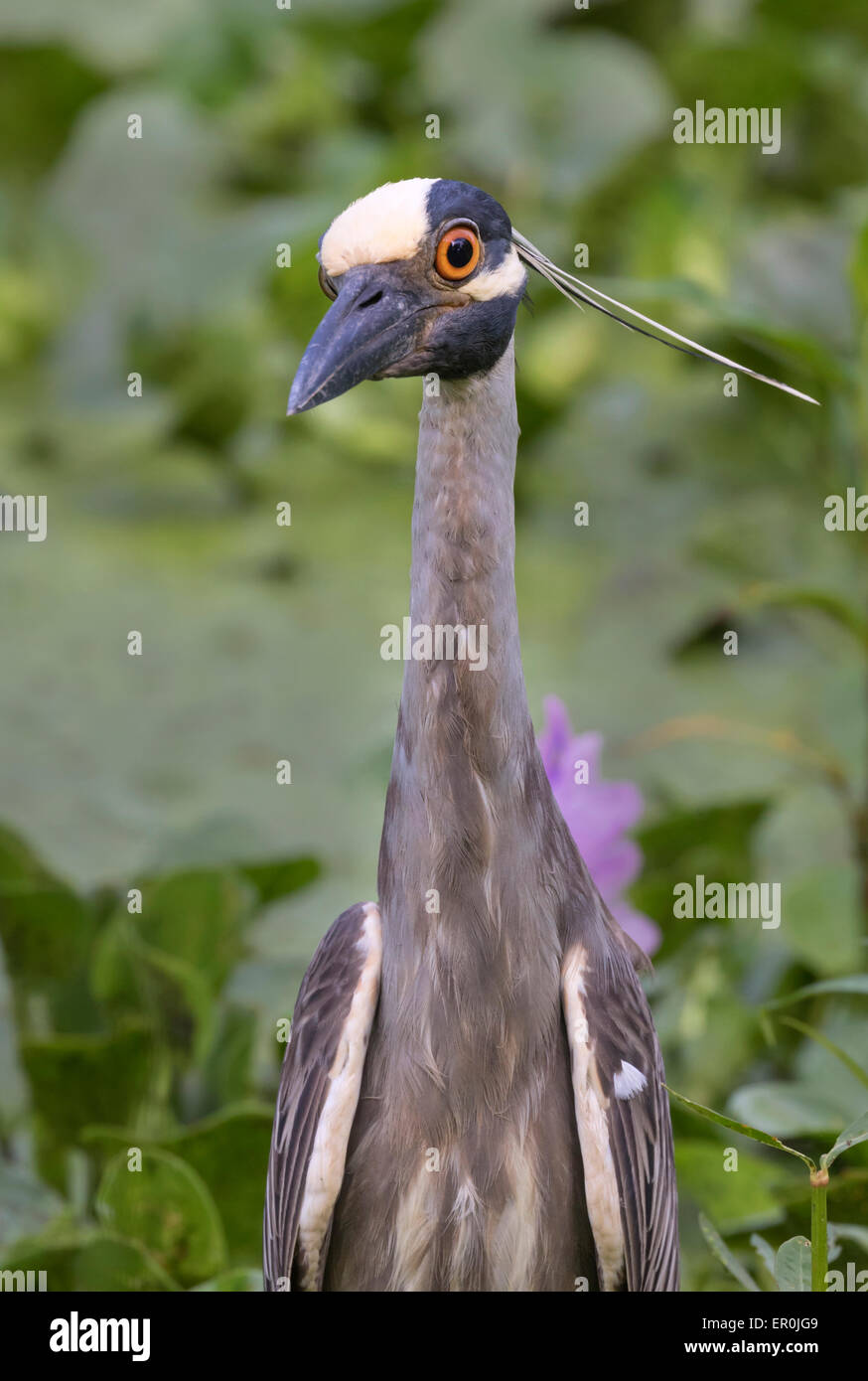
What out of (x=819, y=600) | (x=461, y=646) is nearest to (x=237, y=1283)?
(x=461, y=646)

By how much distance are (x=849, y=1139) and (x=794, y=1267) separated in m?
0.15

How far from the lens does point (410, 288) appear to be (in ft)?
3.81

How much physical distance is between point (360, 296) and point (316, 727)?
1607 millimetres

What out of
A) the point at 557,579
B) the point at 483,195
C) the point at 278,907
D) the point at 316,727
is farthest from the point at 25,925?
the point at 557,579

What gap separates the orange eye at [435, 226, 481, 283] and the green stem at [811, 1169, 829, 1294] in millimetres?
680

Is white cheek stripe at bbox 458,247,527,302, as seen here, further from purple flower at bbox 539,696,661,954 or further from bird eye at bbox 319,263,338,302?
purple flower at bbox 539,696,661,954

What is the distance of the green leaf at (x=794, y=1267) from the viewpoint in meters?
1.33

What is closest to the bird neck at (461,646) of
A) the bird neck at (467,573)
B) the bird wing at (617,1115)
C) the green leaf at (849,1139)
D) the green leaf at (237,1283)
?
the bird neck at (467,573)

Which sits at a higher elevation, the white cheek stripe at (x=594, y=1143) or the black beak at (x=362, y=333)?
the black beak at (x=362, y=333)

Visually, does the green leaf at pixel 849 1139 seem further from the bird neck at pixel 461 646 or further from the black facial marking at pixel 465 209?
the black facial marking at pixel 465 209

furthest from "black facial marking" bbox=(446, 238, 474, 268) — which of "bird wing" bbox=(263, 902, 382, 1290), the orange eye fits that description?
"bird wing" bbox=(263, 902, 382, 1290)

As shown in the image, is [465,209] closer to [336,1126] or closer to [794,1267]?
[336,1126]

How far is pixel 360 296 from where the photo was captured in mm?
1146

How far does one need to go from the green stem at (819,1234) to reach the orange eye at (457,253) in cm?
68
